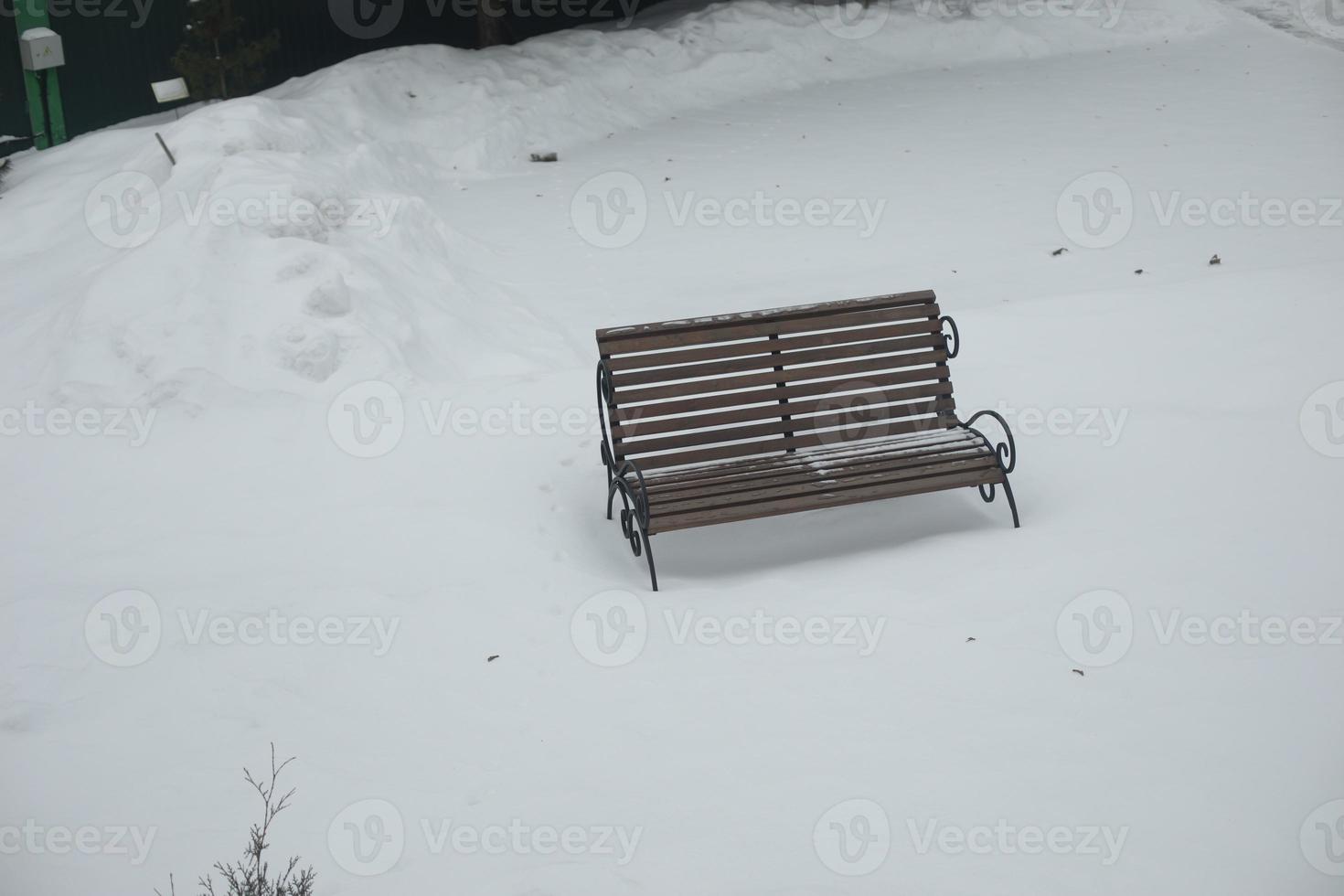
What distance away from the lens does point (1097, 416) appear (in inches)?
246

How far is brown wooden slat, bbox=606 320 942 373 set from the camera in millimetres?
5770

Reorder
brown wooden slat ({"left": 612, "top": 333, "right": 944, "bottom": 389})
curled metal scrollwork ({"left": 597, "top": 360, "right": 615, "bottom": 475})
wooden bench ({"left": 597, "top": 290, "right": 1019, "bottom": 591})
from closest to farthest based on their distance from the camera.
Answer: wooden bench ({"left": 597, "top": 290, "right": 1019, "bottom": 591}) < curled metal scrollwork ({"left": 597, "top": 360, "right": 615, "bottom": 475}) < brown wooden slat ({"left": 612, "top": 333, "right": 944, "bottom": 389})

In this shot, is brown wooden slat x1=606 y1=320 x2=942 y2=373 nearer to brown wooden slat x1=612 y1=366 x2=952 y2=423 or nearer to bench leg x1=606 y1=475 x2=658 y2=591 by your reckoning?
brown wooden slat x1=612 y1=366 x2=952 y2=423

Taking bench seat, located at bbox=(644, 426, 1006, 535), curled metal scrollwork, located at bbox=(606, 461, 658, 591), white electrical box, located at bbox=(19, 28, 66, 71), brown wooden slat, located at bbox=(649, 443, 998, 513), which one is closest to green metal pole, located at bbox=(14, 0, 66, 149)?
white electrical box, located at bbox=(19, 28, 66, 71)

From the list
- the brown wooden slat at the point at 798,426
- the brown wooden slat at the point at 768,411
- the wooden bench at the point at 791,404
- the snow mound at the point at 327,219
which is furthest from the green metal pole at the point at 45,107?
the brown wooden slat at the point at 768,411

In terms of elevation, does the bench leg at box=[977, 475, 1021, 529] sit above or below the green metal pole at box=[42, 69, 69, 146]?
above

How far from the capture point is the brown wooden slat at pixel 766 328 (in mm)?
5754

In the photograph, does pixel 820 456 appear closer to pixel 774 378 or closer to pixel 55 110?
pixel 774 378

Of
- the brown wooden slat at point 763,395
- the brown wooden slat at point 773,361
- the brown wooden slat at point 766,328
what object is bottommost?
the brown wooden slat at point 763,395

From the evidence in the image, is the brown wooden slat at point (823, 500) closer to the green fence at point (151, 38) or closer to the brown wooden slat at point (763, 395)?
the brown wooden slat at point (763, 395)

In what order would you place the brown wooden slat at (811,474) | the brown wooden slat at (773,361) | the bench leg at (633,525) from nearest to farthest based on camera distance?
the bench leg at (633,525)
the brown wooden slat at (811,474)
the brown wooden slat at (773,361)

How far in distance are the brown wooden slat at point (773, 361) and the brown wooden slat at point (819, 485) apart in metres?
0.70

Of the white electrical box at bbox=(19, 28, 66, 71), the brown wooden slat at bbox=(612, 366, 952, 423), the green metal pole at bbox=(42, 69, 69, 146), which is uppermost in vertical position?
the brown wooden slat at bbox=(612, 366, 952, 423)

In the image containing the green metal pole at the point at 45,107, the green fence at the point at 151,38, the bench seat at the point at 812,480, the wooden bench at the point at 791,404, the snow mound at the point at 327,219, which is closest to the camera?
the bench seat at the point at 812,480
